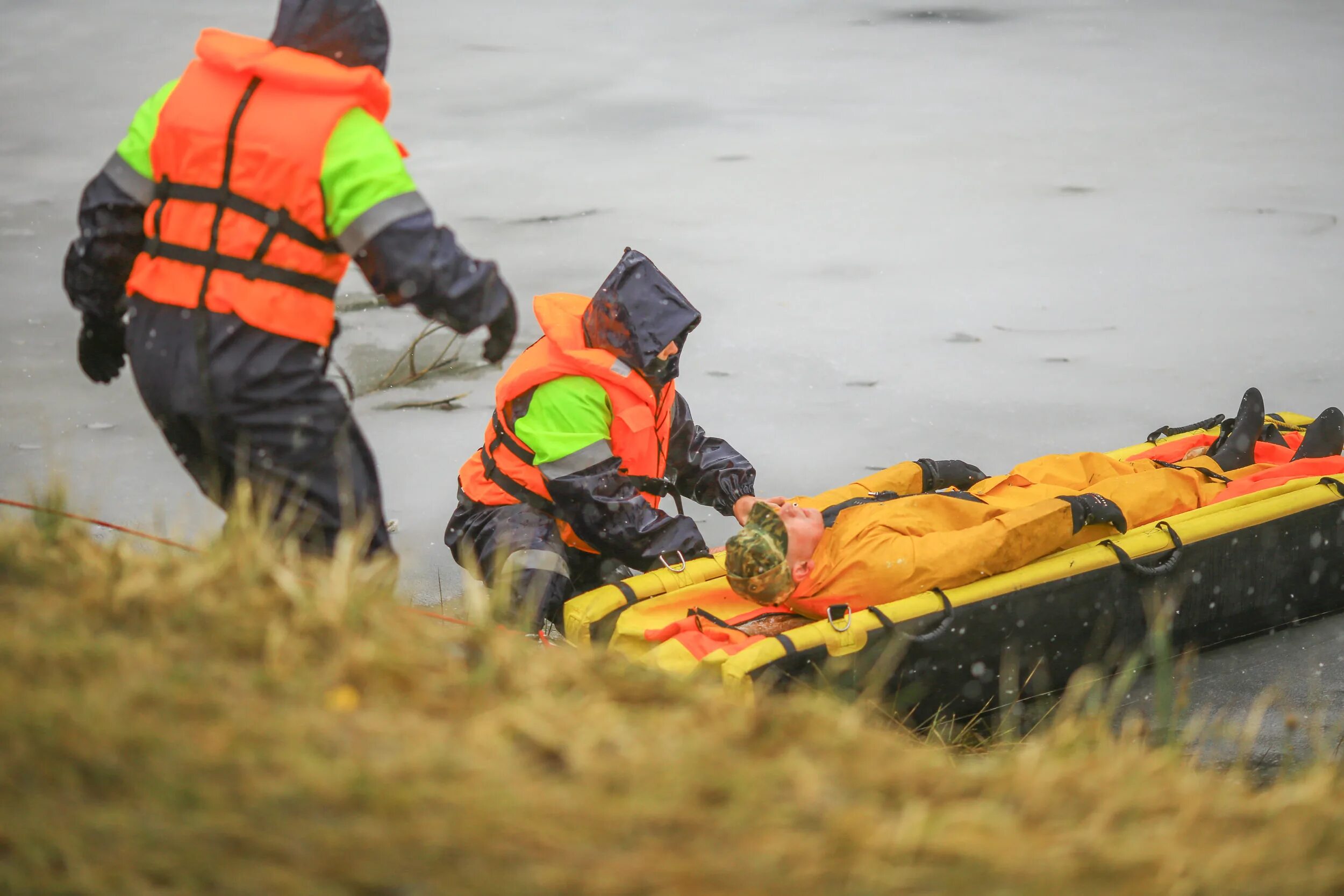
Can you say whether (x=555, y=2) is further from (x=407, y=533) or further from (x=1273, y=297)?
(x=407, y=533)

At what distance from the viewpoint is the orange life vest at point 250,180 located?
283 cm

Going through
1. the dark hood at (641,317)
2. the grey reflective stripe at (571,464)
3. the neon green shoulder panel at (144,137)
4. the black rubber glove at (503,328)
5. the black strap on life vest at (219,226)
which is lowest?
the grey reflective stripe at (571,464)

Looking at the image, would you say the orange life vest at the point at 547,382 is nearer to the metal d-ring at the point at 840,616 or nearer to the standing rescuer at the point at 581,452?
the standing rescuer at the point at 581,452

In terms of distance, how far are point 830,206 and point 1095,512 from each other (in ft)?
15.0

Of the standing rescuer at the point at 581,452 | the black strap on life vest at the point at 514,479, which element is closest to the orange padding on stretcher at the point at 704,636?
the standing rescuer at the point at 581,452

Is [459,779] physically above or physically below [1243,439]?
above

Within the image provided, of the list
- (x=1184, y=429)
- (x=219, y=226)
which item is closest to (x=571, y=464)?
(x=219, y=226)

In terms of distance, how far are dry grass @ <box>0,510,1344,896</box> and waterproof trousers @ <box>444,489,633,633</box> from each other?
1628 mm

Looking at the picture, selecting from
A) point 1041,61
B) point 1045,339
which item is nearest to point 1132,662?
point 1045,339

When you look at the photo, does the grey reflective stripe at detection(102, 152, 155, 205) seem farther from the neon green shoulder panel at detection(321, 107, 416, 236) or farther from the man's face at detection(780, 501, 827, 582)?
the man's face at detection(780, 501, 827, 582)

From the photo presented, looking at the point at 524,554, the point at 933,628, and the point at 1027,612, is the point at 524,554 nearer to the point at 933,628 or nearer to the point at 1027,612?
the point at 933,628

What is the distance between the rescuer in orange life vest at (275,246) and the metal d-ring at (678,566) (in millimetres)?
1086

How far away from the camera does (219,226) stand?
113 inches

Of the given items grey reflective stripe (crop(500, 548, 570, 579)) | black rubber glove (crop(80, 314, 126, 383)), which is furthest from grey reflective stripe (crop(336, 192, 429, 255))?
grey reflective stripe (crop(500, 548, 570, 579))
